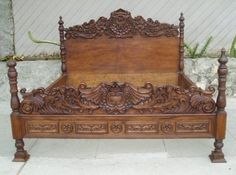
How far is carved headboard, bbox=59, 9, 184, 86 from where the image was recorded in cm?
440

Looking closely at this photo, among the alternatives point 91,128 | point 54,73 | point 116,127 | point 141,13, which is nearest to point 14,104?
point 91,128

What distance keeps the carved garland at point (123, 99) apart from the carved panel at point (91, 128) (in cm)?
10

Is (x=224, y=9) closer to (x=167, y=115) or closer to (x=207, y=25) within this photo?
(x=207, y=25)

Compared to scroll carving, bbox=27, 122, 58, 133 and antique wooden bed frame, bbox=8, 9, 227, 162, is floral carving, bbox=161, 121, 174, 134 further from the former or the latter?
scroll carving, bbox=27, 122, 58, 133

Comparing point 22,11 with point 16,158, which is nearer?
point 16,158

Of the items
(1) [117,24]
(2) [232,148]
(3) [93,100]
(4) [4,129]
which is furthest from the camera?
(1) [117,24]

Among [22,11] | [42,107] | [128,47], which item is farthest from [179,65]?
Result: [22,11]

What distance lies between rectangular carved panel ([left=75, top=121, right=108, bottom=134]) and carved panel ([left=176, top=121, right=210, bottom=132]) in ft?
1.99

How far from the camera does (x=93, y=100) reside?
294 cm

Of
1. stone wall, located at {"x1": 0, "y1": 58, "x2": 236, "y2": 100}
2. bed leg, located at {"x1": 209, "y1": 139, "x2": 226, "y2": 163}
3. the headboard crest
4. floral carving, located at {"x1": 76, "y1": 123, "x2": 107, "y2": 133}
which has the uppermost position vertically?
the headboard crest

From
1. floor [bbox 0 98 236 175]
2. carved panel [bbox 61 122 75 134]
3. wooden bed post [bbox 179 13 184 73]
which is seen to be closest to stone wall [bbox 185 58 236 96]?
wooden bed post [bbox 179 13 184 73]

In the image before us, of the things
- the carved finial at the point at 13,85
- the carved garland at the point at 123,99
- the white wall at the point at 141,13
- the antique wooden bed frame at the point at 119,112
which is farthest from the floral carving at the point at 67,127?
the white wall at the point at 141,13

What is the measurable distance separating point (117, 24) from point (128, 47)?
12.4 inches

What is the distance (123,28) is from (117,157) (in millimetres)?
1792
